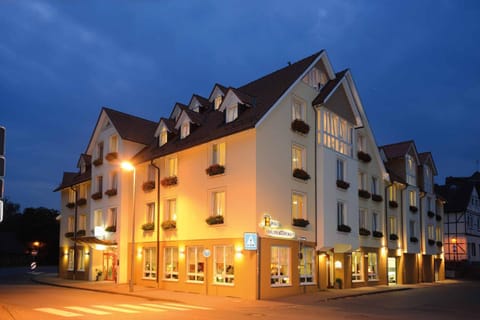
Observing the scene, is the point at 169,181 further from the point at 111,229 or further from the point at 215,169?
the point at 111,229

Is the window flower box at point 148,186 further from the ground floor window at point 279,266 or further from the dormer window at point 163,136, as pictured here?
the ground floor window at point 279,266

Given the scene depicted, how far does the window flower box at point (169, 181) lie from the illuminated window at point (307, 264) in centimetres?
872

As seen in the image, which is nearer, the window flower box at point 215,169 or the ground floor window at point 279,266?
the ground floor window at point 279,266

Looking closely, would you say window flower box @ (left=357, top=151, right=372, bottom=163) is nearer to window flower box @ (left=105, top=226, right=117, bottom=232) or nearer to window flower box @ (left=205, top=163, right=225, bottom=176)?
window flower box @ (left=205, top=163, right=225, bottom=176)

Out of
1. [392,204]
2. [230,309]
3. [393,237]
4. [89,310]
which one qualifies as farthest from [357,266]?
[89,310]

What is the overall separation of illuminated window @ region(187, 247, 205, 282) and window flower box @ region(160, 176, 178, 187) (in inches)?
167

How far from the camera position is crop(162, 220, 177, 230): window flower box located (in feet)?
105

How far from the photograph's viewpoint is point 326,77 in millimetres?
34062

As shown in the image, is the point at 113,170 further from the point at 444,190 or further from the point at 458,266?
the point at 444,190

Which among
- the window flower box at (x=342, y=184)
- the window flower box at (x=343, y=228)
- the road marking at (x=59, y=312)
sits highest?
the window flower box at (x=342, y=184)

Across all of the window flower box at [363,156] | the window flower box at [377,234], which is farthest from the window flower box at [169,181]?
the window flower box at [377,234]

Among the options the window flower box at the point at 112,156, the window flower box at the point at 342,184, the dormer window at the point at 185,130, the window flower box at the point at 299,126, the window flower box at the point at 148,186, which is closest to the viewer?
the window flower box at the point at 299,126

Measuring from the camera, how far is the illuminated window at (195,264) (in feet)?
97.6

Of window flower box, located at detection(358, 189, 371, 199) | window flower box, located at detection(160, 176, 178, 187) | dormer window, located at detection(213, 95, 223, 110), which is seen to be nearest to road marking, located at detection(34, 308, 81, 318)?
window flower box, located at detection(160, 176, 178, 187)
